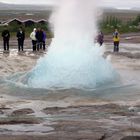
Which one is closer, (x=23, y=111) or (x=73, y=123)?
(x=73, y=123)

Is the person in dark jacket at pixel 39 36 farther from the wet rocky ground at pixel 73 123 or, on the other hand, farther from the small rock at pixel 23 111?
the small rock at pixel 23 111

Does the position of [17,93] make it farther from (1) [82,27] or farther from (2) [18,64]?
(2) [18,64]

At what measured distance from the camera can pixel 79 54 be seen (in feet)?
62.1

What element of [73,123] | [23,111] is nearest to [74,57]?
[23,111]

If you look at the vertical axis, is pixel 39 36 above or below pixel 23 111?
above

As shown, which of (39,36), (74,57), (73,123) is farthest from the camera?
(39,36)

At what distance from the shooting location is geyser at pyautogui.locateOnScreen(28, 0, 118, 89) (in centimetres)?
1806

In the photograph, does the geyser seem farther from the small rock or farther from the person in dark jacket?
the person in dark jacket

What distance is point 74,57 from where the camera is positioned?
18859mm

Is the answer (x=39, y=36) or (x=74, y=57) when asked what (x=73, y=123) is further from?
(x=39, y=36)

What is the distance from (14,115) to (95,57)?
21.1 ft

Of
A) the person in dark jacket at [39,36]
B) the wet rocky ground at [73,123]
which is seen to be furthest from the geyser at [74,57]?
the person in dark jacket at [39,36]

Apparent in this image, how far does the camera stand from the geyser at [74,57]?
18.1 metres

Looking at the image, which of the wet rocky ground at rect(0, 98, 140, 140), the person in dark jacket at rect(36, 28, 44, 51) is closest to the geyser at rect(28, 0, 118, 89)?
the wet rocky ground at rect(0, 98, 140, 140)
